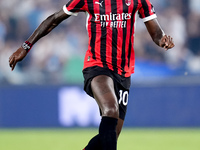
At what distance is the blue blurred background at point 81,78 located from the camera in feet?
35.8

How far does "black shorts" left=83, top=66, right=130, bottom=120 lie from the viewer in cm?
536

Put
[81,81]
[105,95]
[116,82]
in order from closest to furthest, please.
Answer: [105,95] < [116,82] < [81,81]

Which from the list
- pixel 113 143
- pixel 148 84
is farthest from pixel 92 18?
pixel 148 84

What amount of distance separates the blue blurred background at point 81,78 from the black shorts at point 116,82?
534 cm

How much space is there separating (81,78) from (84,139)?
2.18 metres

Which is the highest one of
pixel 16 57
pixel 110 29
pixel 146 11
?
pixel 146 11

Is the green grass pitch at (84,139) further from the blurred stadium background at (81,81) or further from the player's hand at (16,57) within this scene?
the player's hand at (16,57)

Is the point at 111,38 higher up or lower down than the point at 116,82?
higher up

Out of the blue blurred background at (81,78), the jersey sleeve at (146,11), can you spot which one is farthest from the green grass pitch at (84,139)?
the jersey sleeve at (146,11)

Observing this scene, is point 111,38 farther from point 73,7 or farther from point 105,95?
point 105,95

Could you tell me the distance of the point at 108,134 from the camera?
4.82 m

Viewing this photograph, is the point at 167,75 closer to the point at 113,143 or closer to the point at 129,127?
the point at 129,127

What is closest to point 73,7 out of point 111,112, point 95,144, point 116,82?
point 116,82

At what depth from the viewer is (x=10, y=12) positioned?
12.0 m
